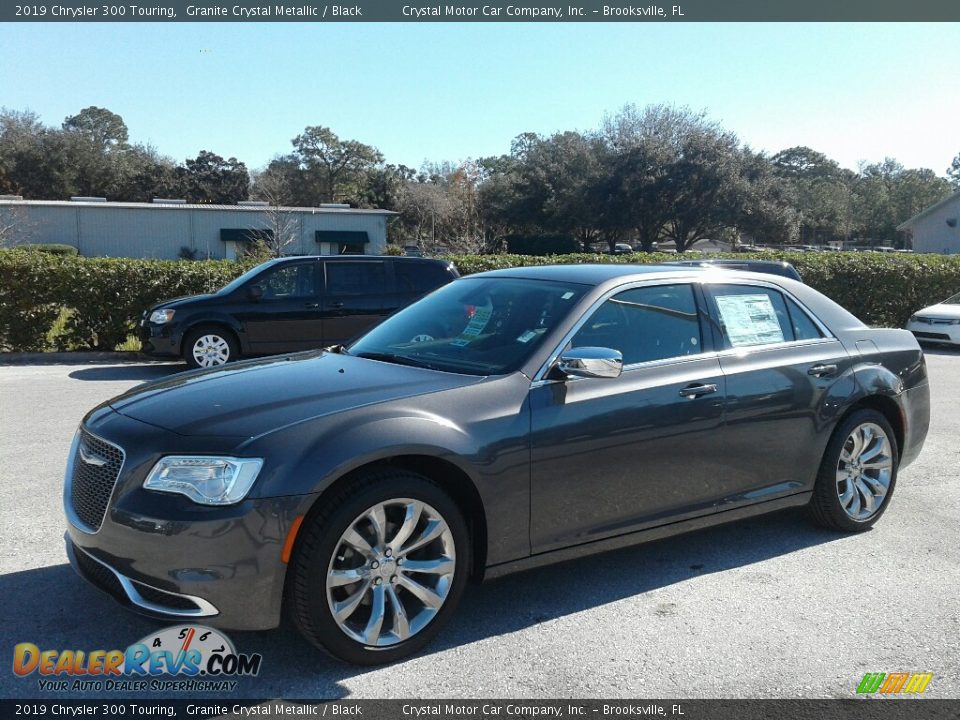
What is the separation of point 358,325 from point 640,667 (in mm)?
9343

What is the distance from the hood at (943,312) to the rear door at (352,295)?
36.2ft

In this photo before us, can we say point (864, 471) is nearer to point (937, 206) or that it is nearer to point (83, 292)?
point (83, 292)

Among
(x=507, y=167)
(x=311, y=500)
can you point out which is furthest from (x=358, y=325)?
(x=507, y=167)

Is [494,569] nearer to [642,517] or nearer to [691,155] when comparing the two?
[642,517]

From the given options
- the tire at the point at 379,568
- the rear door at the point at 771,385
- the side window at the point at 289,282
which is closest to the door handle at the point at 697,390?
the rear door at the point at 771,385

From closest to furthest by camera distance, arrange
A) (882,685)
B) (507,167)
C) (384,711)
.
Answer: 1. (384,711)
2. (882,685)
3. (507,167)

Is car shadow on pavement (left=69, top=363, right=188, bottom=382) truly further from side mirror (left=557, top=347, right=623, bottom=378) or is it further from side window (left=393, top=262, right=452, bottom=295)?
side mirror (left=557, top=347, right=623, bottom=378)

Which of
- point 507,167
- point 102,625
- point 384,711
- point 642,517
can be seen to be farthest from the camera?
point 507,167

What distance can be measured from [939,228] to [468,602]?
54.0 meters

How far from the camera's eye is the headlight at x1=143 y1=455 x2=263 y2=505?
3.18m

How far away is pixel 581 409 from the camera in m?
3.96

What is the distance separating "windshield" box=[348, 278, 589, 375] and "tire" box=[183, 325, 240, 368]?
742 cm

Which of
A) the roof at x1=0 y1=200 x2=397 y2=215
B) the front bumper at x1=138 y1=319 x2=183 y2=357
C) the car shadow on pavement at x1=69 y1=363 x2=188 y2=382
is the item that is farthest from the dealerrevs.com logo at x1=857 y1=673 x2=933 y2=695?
the roof at x1=0 y1=200 x2=397 y2=215

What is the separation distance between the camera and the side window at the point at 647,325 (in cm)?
435
